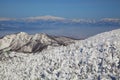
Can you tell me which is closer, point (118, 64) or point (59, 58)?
point (118, 64)

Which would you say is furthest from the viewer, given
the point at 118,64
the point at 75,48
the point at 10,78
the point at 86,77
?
the point at 10,78

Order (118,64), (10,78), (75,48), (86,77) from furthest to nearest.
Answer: (10,78), (75,48), (86,77), (118,64)

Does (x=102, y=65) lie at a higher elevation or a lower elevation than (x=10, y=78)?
higher

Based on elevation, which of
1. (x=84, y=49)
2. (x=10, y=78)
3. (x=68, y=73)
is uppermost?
(x=84, y=49)

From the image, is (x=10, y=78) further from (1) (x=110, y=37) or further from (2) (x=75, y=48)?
(1) (x=110, y=37)

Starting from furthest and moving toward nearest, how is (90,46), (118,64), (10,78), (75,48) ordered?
(10,78) < (75,48) < (90,46) < (118,64)

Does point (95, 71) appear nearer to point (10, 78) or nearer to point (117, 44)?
point (117, 44)

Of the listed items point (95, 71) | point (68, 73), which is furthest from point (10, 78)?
point (95, 71)

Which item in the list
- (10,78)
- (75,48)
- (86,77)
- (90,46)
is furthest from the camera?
(10,78)

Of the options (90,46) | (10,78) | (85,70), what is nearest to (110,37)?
(90,46)
